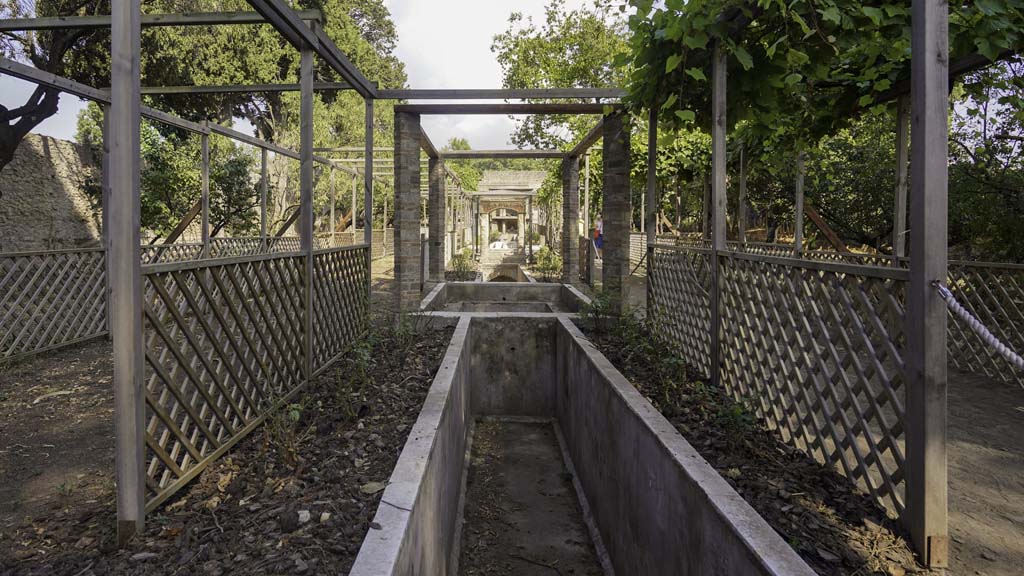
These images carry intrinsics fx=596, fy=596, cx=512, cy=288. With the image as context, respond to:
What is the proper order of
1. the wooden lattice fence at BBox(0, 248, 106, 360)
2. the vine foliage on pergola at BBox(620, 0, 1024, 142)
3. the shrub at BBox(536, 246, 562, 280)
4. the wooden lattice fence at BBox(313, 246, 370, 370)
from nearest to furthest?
the vine foliage on pergola at BBox(620, 0, 1024, 142) < the wooden lattice fence at BBox(313, 246, 370, 370) < the wooden lattice fence at BBox(0, 248, 106, 360) < the shrub at BBox(536, 246, 562, 280)

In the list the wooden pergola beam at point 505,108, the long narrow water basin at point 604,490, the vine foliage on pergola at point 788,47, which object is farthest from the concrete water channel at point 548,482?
the wooden pergola beam at point 505,108

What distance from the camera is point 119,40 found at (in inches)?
79.4

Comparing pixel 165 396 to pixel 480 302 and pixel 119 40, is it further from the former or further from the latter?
pixel 480 302

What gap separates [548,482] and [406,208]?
15.0 feet

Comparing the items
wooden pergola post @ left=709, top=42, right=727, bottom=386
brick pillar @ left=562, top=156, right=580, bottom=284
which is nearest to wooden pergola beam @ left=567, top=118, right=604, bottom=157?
brick pillar @ left=562, top=156, right=580, bottom=284

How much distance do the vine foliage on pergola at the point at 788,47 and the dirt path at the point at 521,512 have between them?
9.34ft

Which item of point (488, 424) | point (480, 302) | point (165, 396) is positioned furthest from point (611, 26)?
point (165, 396)

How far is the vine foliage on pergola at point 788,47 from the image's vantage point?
3150mm

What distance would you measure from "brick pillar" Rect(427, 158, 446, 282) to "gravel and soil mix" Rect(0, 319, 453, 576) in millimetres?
8763

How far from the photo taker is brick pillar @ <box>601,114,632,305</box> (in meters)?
7.27

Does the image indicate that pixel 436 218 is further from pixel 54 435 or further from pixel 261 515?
pixel 261 515

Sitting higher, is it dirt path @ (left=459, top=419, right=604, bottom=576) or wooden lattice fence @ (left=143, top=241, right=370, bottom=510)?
wooden lattice fence @ (left=143, top=241, right=370, bottom=510)

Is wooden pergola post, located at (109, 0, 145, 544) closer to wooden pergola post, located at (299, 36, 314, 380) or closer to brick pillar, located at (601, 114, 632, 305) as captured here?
wooden pergola post, located at (299, 36, 314, 380)

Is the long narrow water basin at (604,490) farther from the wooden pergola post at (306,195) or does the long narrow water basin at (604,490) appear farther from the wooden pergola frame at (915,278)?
the wooden pergola post at (306,195)
